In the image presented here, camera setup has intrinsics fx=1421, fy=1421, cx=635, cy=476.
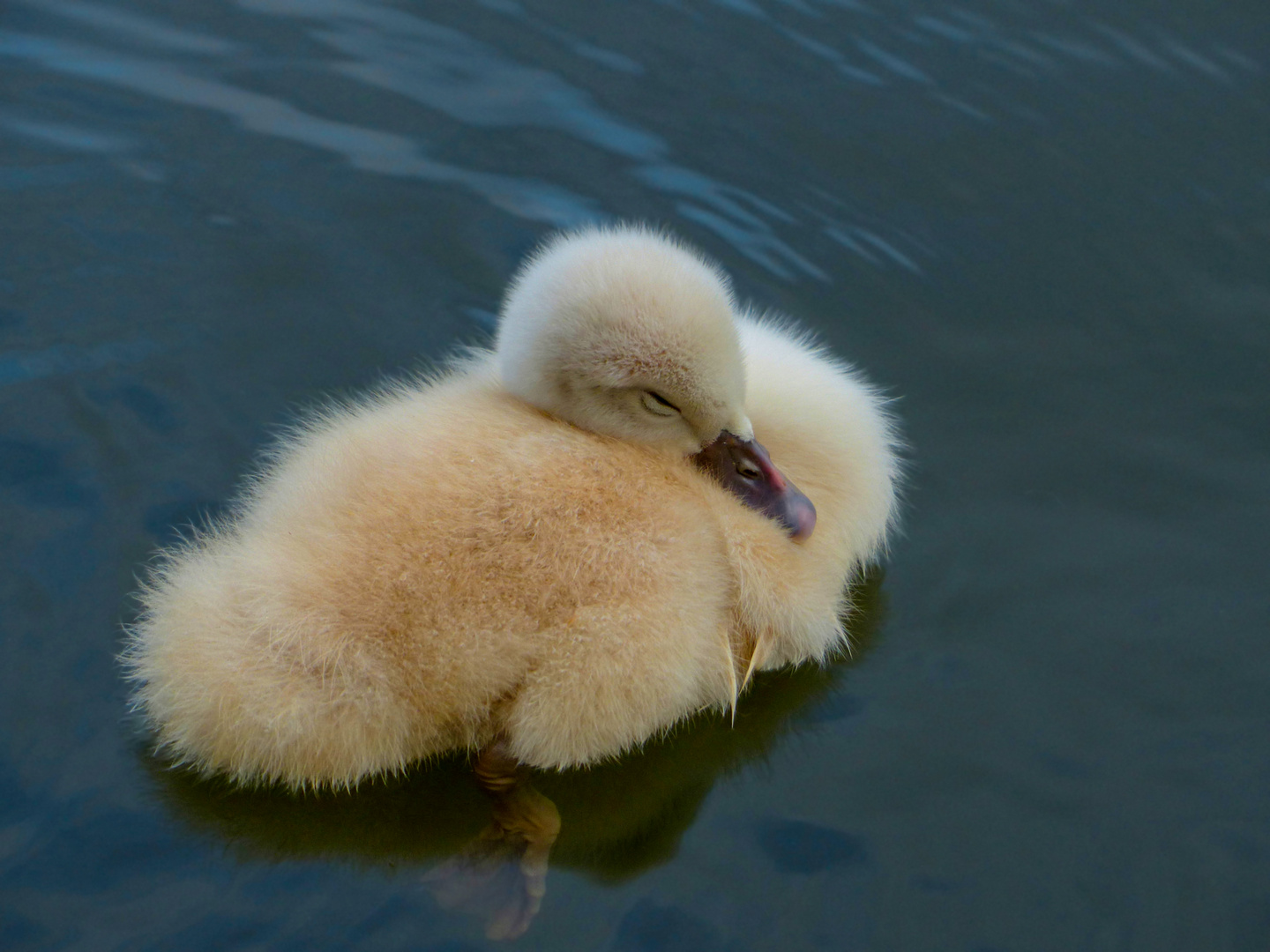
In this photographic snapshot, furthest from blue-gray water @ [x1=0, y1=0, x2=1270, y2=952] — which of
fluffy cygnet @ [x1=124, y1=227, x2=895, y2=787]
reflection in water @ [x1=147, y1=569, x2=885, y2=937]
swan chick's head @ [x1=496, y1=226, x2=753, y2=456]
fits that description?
swan chick's head @ [x1=496, y1=226, x2=753, y2=456]

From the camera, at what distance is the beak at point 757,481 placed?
2625mm

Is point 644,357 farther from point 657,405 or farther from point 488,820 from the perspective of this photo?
point 488,820

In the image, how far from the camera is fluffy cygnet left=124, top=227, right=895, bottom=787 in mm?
2242

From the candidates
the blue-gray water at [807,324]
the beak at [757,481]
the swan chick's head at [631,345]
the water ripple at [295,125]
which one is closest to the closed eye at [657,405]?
the swan chick's head at [631,345]

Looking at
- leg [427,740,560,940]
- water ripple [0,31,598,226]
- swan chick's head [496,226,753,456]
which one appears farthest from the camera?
water ripple [0,31,598,226]

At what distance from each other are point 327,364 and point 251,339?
20 centimetres

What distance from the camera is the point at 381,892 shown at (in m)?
2.26

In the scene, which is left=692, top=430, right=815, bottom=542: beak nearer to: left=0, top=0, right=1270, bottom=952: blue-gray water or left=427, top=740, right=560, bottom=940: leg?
left=0, top=0, right=1270, bottom=952: blue-gray water

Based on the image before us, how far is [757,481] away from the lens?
2.66m

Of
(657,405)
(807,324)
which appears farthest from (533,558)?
(807,324)

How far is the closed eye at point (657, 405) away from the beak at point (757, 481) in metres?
0.11

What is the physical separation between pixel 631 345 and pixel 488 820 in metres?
0.87

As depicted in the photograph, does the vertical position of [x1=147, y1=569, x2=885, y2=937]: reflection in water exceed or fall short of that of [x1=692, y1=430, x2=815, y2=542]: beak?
it falls short

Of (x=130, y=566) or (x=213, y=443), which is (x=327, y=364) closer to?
(x=213, y=443)
